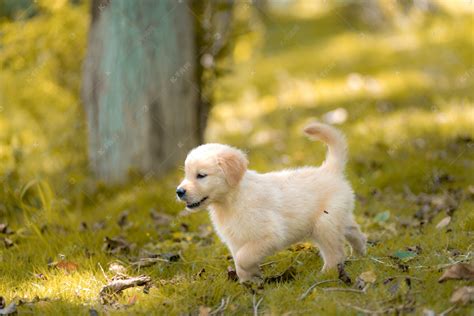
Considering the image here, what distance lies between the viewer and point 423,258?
169 inches

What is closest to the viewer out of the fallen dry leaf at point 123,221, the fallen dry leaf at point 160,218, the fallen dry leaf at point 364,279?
the fallen dry leaf at point 364,279

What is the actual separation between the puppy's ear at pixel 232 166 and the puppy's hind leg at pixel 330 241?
0.67 m

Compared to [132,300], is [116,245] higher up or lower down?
lower down

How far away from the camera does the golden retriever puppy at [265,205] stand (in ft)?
14.0

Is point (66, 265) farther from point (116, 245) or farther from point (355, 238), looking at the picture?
point (355, 238)

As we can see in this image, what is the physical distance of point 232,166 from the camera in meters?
4.29

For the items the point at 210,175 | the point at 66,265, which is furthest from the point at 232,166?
the point at 66,265

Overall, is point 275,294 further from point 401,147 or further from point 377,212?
point 401,147

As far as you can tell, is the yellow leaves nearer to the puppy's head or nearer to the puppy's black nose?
the puppy's head

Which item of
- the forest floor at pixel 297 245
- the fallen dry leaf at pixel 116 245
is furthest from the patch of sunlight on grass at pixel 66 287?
the fallen dry leaf at pixel 116 245

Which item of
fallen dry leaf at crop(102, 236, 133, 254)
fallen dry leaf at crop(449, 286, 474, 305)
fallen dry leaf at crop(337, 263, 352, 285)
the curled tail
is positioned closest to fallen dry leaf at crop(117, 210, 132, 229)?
fallen dry leaf at crop(102, 236, 133, 254)

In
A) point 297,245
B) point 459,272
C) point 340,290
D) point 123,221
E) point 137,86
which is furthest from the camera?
point 137,86

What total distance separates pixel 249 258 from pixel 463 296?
136 cm

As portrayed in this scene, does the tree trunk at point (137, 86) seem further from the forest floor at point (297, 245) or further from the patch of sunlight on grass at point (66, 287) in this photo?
the patch of sunlight on grass at point (66, 287)
